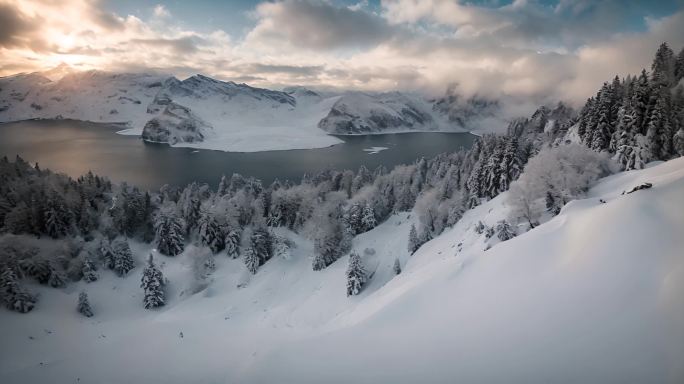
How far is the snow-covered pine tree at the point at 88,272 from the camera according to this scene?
51000 millimetres

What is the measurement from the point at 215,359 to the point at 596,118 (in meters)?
61.7

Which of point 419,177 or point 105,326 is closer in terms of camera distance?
point 105,326

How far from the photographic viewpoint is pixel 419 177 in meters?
99.8

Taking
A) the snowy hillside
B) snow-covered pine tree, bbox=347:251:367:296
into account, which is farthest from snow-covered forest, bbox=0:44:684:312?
the snowy hillside

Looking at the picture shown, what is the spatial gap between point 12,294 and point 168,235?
23.2 m

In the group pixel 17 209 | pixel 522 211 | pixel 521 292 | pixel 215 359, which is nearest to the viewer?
pixel 521 292

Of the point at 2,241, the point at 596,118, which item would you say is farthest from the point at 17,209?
the point at 596,118

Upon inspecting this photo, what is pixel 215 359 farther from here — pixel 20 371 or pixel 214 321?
pixel 20 371

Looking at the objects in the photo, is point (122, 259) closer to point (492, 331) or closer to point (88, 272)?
point (88, 272)

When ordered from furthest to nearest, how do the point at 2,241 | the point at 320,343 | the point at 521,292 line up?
the point at 2,241 → the point at 320,343 → the point at 521,292

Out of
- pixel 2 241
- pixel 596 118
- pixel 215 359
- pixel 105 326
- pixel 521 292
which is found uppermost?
pixel 596 118

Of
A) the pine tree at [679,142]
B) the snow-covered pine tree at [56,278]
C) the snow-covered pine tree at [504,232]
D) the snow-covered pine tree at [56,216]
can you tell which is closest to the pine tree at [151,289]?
the snow-covered pine tree at [56,278]

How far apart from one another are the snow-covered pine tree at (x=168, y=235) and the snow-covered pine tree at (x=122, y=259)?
5463 millimetres

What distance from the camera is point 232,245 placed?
61.0 m
